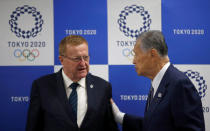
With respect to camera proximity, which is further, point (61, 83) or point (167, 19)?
point (167, 19)

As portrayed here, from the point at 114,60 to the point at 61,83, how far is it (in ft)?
2.29

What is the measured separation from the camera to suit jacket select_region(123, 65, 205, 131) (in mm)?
1275

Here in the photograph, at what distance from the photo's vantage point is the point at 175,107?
51.3 inches

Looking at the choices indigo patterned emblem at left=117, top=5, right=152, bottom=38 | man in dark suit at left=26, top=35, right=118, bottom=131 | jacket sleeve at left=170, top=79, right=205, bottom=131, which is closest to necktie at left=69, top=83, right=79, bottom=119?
man in dark suit at left=26, top=35, right=118, bottom=131

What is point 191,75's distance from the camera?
2279 millimetres

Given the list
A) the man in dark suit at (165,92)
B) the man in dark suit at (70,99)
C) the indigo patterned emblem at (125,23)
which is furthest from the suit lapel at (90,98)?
the indigo patterned emblem at (125,23)

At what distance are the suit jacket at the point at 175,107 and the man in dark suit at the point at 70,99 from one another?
43 centimetres

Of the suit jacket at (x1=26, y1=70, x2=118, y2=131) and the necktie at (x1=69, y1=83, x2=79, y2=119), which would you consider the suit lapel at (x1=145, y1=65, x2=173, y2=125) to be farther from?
the necktie at (x1=69, y1=83, x2=79, y2=119)

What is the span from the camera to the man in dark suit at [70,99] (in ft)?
5.41

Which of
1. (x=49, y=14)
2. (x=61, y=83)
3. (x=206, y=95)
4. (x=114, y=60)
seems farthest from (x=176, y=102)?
(x=49, y=14)

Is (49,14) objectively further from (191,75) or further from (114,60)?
(191,75)

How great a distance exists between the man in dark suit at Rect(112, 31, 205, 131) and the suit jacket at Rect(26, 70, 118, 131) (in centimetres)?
39

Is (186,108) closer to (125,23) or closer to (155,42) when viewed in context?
(155,42)

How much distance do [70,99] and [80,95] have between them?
83mm
